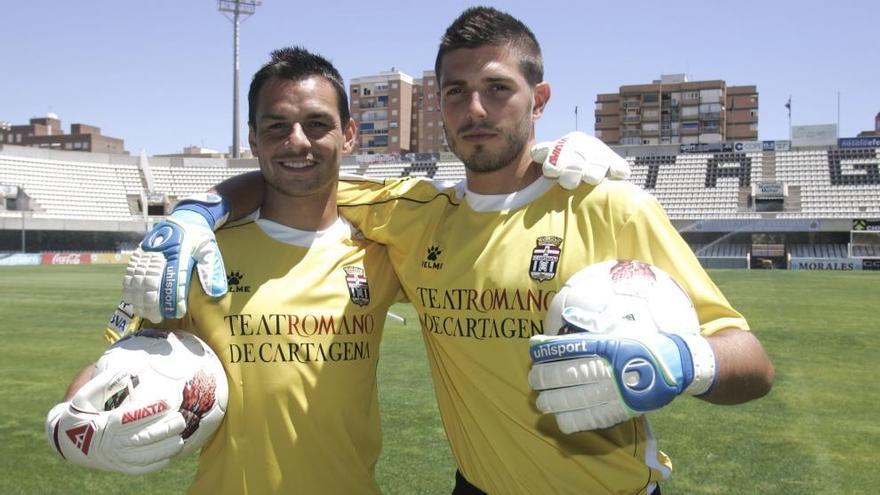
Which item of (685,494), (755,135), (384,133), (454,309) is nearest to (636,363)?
(454,309)

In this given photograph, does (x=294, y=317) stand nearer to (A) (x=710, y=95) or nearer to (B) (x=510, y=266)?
(B) (x=510, y=266)

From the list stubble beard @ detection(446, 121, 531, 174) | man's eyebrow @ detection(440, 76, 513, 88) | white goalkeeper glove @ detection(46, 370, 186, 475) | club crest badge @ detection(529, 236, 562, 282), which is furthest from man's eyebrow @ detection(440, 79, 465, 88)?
white goalkeeper glove @ detection(46, 370, 186, 475)

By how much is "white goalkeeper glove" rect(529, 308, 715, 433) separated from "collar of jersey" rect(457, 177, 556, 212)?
0.78 m

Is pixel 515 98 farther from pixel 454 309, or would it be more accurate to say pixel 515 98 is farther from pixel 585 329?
pixel 585 329

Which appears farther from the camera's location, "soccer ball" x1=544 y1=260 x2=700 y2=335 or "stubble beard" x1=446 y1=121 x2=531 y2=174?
"stubble beard" x1=446 y1=121 x2=531 y2=174

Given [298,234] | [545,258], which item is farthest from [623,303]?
[298,234]

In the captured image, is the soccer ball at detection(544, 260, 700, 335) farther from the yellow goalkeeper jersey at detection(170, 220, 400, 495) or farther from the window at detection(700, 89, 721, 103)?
the window at detection(700, 89, 721, 103)

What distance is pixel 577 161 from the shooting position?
2.36 meters

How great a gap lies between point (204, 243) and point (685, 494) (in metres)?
3.49

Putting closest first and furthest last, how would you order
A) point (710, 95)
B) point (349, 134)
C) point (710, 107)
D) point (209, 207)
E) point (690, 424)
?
point (209, 207), point (349, 134), point (690, 424), point (710, 95), point (710, 107)

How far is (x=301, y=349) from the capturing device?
8.18 feet

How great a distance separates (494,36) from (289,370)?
135cm

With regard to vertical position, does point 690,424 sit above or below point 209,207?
below

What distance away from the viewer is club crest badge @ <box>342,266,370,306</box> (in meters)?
2.64
